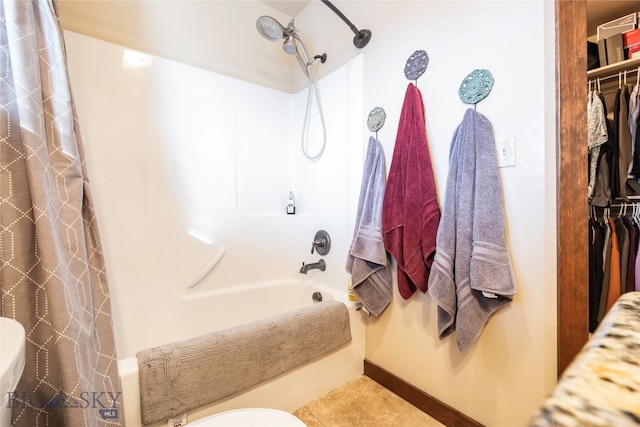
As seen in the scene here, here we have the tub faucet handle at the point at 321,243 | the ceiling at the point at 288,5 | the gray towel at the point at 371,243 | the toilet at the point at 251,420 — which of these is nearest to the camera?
the toilet at the point at 251,420

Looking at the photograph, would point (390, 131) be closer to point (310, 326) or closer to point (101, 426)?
point (310, 326)

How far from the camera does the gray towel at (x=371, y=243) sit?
1398 millimetres

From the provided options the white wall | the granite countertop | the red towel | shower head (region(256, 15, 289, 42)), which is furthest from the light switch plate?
shower head (region(256, 15, 289, 42))

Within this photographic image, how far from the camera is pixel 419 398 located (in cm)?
132

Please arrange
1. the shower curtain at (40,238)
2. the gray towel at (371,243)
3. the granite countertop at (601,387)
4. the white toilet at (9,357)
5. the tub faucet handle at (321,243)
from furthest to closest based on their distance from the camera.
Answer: the tub faucet handle at (321,243) < the gray towel at (371,243) < the shower curtain at (40,238) < the white toilet at (9,357) < the granite countertop at (601,387)

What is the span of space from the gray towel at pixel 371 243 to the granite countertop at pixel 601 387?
107 cm

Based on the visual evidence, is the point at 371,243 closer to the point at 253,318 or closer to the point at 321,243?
the point at 321,243

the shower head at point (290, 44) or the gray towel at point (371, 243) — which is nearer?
the gray towel at point (371, 243)

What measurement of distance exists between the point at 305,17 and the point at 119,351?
2.55m

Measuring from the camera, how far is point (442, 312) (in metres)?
1.15

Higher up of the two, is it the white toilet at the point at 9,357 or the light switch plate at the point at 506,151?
the light switch plate at the point at 506,151

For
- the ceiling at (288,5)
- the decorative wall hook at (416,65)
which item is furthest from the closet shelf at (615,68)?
the ceiling at (288,5)

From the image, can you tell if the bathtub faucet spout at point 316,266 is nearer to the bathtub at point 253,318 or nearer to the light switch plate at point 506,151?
the bathtub at point 253,318

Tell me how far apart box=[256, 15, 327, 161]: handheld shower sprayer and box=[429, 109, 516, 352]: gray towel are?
100cm
